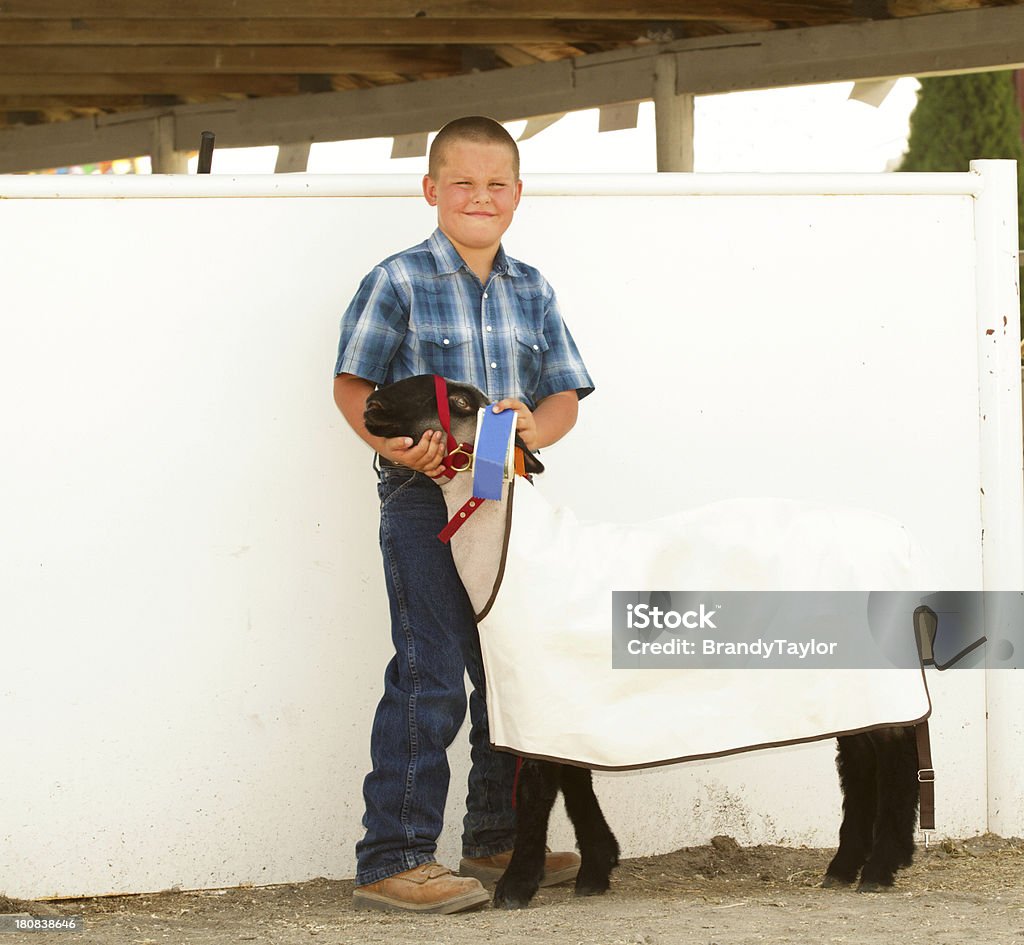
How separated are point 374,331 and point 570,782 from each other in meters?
1.07

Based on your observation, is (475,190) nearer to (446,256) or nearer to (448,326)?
(446,256)

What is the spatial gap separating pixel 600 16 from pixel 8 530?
4.97 metres

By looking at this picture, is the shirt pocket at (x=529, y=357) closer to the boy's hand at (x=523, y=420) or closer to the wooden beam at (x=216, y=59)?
the boy's hand at (x=523, y=420)

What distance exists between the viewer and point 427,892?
3010mm

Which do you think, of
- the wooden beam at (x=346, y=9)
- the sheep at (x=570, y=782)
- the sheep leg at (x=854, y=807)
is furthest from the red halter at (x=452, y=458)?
the wooden beam at (x=346, y=9)

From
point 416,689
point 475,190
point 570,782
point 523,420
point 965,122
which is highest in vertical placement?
point 965,122

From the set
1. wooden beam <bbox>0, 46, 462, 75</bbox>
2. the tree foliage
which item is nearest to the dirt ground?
wooden beam <bbox>0, 46, 462, 75</bbox>

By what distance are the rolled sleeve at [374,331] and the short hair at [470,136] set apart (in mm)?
294

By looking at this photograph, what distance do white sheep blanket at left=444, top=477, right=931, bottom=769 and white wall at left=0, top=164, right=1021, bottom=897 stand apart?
642 mm

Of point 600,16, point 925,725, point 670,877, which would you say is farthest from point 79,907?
point 600,16

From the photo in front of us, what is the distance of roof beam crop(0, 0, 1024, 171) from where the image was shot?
24.2 ft

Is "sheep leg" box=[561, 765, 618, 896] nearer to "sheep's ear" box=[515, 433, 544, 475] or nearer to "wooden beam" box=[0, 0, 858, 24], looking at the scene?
"sheep's ear" box=[515, 433, 544, 475]

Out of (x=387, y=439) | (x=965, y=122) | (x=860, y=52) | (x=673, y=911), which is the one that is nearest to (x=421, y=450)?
(x=387, y=439)

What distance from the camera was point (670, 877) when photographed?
341cm
